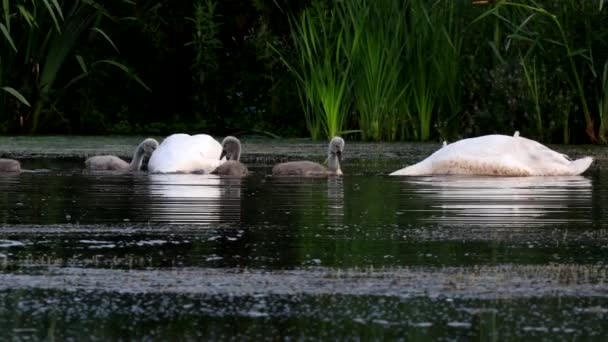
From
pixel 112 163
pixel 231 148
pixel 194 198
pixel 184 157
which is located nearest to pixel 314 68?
pixel 231 148

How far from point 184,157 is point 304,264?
8.07m

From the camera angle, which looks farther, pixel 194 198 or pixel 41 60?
pixel 41 60

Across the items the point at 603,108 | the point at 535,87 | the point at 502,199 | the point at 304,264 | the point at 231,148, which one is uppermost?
the point at 535,87

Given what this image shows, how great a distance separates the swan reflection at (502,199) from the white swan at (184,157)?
8.07ft

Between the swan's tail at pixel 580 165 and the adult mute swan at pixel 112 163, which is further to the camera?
the adult mute swan at pixel 112 163

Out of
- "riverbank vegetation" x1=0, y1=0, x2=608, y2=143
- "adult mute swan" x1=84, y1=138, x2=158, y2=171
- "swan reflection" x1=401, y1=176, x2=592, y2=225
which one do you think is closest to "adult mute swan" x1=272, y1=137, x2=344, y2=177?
"swan reflection" x1=401, y1=176, x2=592, y2=225

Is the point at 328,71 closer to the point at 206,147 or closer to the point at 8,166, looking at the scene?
the point at 206,147

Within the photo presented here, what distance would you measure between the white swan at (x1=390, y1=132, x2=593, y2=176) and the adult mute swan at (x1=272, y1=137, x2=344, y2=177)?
637mm

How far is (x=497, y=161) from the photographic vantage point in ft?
48.5

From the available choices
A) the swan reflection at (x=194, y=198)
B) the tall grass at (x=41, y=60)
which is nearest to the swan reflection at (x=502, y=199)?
the swan reflection at (x=194, y=198)

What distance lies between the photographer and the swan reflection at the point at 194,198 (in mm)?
10047

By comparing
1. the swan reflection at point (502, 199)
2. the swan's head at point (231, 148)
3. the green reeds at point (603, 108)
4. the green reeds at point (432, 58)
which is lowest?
the swan reflection at point (502, 199)

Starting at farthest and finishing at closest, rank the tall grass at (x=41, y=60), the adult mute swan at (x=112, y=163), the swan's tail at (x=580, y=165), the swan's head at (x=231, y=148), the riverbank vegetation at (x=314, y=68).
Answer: the tall grass at (x=41, y=60), the riverbank vegetation at (x=314, y=68), the swan's head at (x=231, y=148), the adult mute swan at (x=112, y=163), the swan's tail at (x=580, y=165)

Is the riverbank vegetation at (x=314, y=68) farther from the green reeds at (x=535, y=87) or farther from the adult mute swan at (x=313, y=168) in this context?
the adult mute swan at (x=313, y=168)
